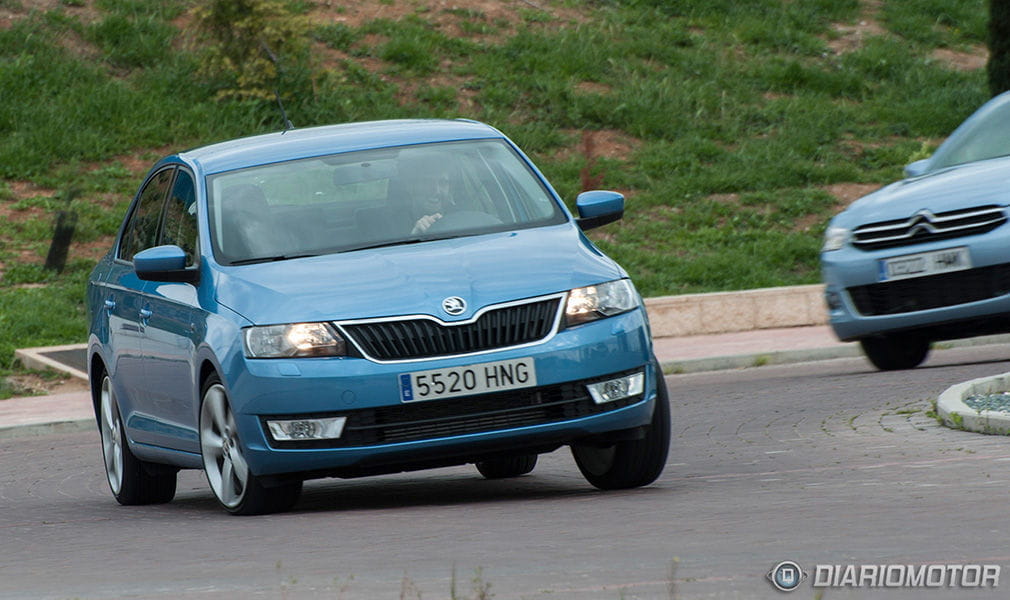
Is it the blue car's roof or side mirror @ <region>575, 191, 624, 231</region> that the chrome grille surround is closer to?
side mirror @ <region>575, 191, 624, 231</region>

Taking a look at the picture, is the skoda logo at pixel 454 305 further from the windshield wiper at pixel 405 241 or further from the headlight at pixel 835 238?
the headlight at pixel 835 238

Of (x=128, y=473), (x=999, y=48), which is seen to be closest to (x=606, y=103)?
(x=999, y=48)

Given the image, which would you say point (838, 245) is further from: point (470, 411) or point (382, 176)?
point (470, 411)

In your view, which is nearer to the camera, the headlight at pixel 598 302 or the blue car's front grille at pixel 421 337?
the blue car's front grille at pixel 421 337

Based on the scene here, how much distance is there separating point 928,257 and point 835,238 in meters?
0.82

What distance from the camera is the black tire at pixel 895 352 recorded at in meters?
13.5

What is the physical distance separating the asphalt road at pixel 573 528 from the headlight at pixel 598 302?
76 centimetres

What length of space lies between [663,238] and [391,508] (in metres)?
15.5

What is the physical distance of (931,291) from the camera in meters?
12.2

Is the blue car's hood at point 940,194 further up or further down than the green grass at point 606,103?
further up

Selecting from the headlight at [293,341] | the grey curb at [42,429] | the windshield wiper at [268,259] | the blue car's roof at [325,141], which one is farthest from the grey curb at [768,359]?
the headlight at [293,341]

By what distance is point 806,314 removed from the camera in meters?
19.6

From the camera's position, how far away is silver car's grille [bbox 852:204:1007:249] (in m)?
11.9

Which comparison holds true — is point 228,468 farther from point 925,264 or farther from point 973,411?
point 925,264
